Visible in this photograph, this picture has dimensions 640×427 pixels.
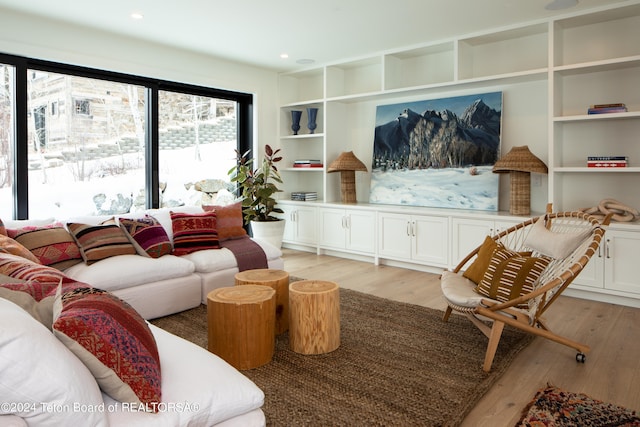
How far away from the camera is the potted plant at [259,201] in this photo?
5820 mm

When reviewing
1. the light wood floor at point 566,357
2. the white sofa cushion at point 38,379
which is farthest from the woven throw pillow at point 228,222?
the white sofa cushion at point 38,379

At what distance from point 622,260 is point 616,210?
0.44m

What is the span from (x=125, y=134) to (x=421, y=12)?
3.31 m

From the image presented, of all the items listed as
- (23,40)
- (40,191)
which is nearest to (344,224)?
(40,191)

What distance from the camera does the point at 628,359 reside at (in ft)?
8.95

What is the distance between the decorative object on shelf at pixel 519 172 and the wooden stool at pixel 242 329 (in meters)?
2.82

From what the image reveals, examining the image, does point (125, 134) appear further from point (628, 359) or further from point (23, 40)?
point (628, 359)

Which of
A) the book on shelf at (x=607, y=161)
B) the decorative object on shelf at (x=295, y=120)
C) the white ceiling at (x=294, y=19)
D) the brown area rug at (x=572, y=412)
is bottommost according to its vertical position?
the brown area rug at (x=572, y=412)

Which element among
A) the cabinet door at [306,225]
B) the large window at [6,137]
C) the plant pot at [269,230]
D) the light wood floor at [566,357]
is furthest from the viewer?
the cabinet door at [306,225]

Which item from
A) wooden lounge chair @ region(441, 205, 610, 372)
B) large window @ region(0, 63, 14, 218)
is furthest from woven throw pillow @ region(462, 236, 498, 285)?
large window @ region(0, 63, 14, 218)

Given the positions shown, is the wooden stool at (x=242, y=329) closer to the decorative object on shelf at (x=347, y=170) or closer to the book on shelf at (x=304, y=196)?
the decorative object on shelf at (x=347, y=170)

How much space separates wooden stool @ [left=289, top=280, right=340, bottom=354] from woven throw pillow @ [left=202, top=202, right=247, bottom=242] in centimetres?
165

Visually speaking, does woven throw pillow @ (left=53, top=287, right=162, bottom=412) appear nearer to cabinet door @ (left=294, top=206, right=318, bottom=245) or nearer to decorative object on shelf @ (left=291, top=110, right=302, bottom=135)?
cabinet door @ (left=294, top=206, right=318, bottom=245)

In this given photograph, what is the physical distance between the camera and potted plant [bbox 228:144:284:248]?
Result: 5820mm
